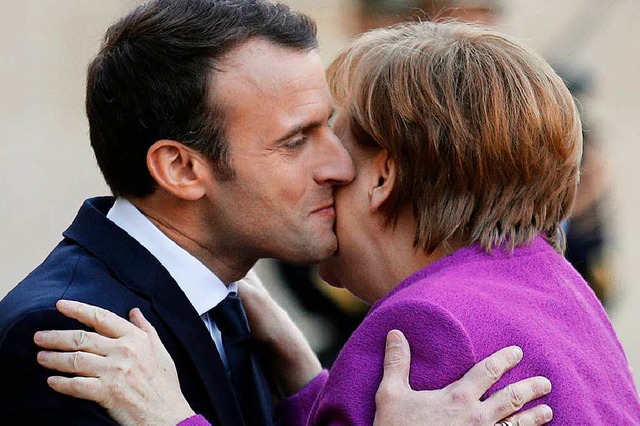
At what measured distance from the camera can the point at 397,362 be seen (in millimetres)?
2324

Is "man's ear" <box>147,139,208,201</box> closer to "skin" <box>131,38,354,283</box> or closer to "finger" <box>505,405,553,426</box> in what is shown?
"skin" <box>131,38,354,283</box>

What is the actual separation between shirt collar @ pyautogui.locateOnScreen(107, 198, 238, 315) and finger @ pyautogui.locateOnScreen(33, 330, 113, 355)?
441 millimetres

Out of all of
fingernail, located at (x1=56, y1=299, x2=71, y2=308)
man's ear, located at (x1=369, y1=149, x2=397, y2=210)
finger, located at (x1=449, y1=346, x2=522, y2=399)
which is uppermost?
man's ear, located at (x1=369, y1=149, x2=397, y2=210)

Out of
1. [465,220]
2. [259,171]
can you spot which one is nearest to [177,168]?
[259,171]

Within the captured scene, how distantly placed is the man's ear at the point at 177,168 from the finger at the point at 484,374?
907mm

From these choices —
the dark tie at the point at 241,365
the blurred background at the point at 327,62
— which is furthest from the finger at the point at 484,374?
the blurred background at the point at 327,62

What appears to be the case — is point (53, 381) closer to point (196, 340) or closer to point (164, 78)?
point (196, 340)

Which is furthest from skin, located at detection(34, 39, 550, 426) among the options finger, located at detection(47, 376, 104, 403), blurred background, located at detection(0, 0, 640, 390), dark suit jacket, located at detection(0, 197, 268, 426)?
blurred background, located at detection(0, 0, 640, 390)

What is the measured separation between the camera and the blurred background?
542cm

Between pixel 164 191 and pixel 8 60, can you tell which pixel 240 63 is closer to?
pixel 164 191

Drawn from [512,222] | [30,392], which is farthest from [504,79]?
[30,392]

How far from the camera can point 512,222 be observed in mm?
2609

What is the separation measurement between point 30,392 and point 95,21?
3416mm

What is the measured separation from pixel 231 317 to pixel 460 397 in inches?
35.4
